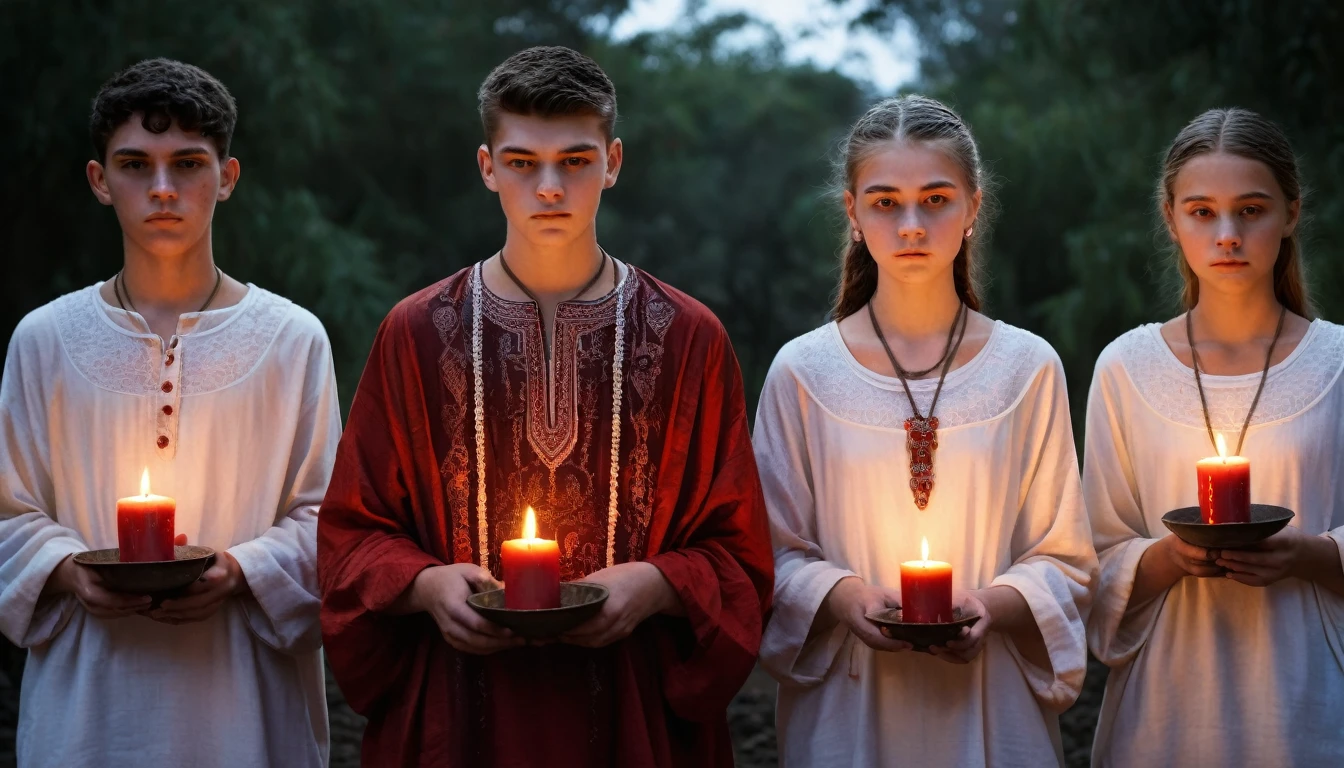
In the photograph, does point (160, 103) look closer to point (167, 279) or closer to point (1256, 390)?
point (167, 279)

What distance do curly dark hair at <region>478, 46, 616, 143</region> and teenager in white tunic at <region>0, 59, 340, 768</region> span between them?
2.89ft

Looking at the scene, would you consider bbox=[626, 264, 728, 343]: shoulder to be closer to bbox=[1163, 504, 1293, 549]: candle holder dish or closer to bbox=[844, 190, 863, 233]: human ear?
bbox=[844, 190, 863, 233]: human ear

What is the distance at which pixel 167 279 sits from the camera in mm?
4051

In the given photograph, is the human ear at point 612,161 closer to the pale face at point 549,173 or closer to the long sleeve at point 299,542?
the pale face at point 549,173

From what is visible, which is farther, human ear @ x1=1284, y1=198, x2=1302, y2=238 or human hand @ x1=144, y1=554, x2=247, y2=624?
human ear @ x1=1284, y1=198, x2=1302, y2=238

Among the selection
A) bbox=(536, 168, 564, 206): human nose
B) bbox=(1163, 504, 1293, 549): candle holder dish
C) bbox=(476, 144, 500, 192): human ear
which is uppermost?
bbox=(476, 144, 500, 192): human ear

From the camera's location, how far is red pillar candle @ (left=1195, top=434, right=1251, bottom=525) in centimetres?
345

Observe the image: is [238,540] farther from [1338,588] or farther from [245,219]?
[245,219]

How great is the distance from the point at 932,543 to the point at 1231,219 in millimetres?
1161

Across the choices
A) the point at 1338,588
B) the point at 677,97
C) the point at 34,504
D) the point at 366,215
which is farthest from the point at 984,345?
the point at 677,97

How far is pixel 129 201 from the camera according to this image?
395 cm

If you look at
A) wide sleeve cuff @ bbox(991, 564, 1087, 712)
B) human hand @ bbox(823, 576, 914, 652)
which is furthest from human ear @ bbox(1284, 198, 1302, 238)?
human hand @ bbox(823, 576, 914, 652)

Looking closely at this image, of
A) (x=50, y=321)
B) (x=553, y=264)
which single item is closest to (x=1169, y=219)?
(x=553, y=264)

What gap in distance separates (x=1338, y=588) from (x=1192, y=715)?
482 mm
